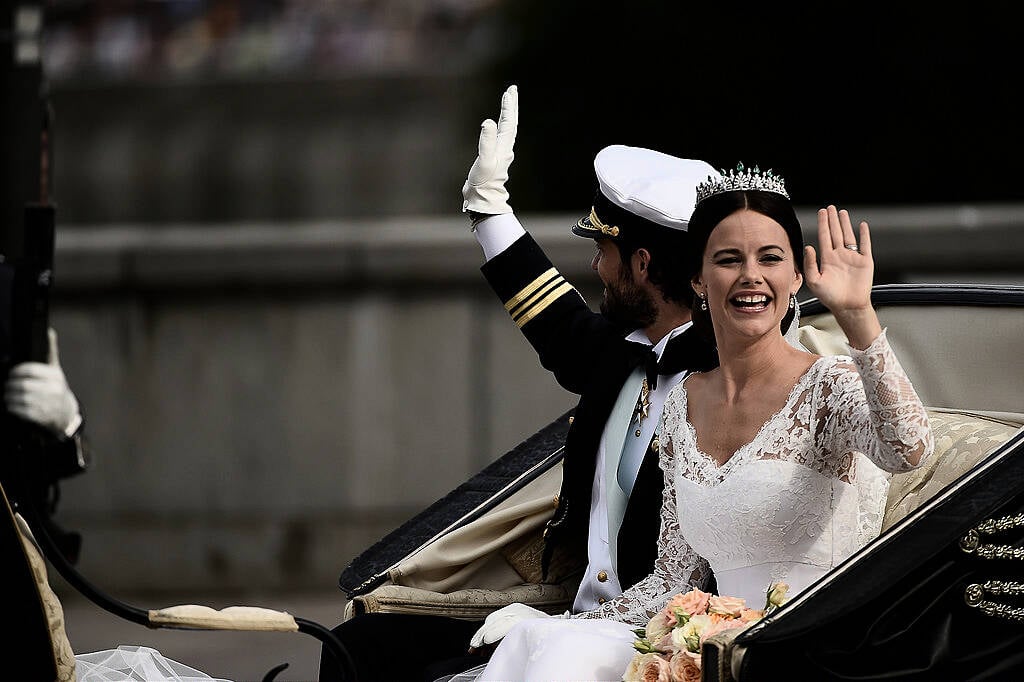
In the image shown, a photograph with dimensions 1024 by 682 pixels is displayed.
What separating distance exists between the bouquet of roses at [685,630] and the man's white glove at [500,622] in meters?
0.45

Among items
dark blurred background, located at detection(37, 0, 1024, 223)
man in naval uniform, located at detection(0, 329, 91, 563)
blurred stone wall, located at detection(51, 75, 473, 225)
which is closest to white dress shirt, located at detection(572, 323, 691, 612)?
man in naval uniform, located at detection(0, 329, 91, 563)

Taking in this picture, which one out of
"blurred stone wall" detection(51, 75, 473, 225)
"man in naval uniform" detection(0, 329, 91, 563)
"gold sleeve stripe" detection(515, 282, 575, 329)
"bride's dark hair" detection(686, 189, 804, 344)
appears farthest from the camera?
"blurred stone wall" detection(51, 75, 473, 225)

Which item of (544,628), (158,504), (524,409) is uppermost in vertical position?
(544,628)

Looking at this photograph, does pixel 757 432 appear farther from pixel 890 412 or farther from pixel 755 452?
pixel 890 412

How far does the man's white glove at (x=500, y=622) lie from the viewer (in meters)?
2.95

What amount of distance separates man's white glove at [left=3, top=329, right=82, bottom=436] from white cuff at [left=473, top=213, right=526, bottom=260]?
1.74 meters

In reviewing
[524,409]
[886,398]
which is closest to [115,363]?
[524,409]

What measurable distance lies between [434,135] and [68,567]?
5789 mm

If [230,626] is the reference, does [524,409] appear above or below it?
below

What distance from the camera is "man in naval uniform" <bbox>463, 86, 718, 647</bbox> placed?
3027 millimetres

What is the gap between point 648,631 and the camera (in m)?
2.52

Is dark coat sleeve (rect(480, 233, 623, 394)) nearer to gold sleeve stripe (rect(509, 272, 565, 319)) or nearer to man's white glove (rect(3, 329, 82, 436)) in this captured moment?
gold sleeve stripe (rect(509, 272, 565, 319))

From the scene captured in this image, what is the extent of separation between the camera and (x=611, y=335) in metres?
3.21

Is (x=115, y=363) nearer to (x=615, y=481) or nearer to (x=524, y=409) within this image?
(x=524, y=409)
